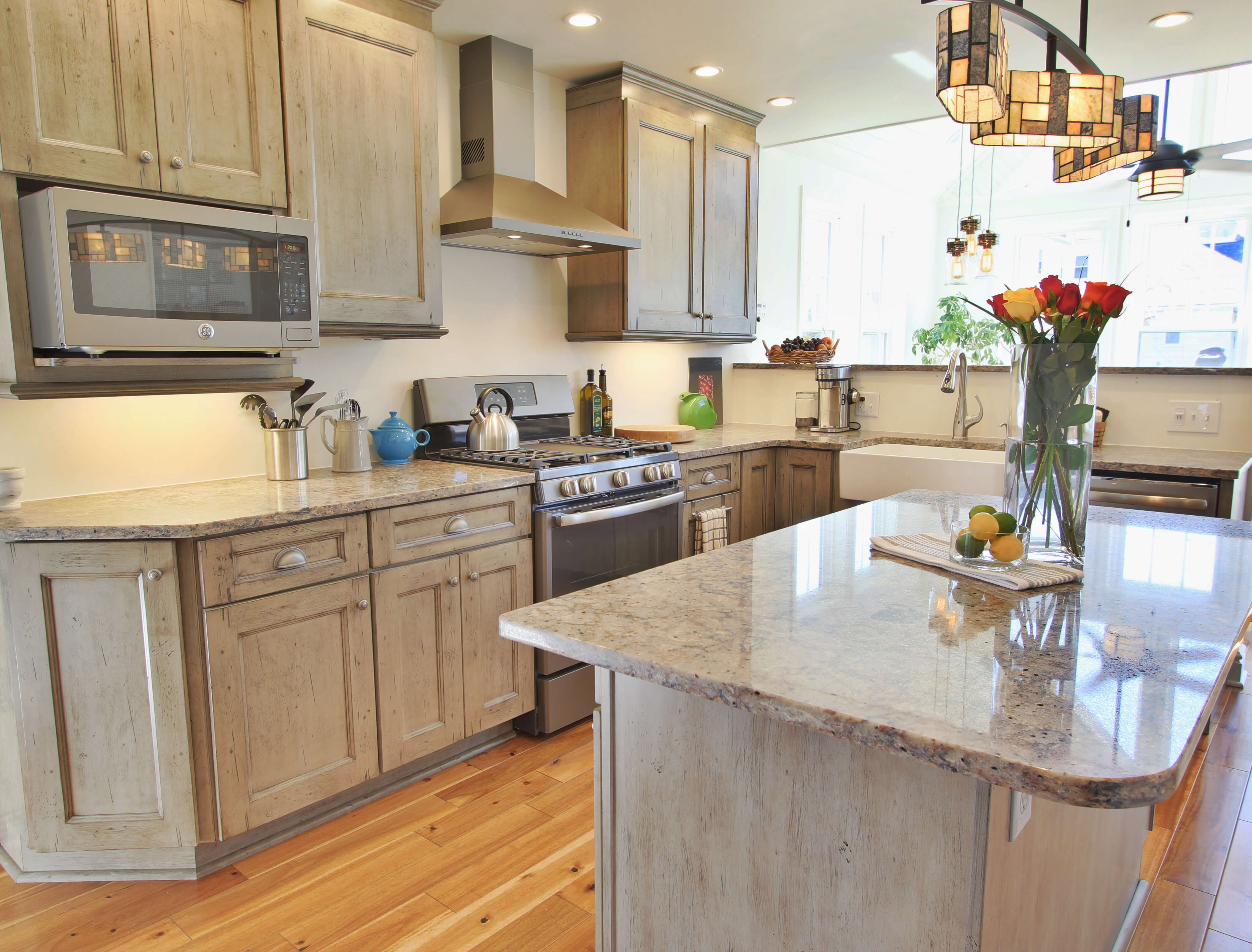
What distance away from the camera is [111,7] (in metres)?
1.99

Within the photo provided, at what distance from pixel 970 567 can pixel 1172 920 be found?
45.3 inches

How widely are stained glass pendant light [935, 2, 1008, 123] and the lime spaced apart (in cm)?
79

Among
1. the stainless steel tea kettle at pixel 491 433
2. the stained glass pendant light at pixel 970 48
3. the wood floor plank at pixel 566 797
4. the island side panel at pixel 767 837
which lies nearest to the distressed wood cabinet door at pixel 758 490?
the stainless steel tea kettle at pixel 491 433

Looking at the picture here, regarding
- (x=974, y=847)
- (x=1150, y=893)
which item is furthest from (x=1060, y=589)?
(x=1150, y=893)

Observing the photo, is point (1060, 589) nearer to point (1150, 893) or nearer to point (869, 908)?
point (869, 908)

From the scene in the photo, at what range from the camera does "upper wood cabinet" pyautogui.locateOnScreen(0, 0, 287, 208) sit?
1888 millimetres

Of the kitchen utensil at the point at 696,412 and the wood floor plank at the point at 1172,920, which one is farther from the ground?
the kitchen utensil at the point at 696,412

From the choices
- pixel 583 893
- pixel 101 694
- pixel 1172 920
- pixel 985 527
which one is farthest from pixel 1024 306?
pixel 101 694

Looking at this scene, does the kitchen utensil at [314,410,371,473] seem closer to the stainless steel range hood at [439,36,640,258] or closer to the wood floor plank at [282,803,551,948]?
the stainless steel range hood at [439,36,640,258]

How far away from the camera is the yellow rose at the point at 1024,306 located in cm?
136

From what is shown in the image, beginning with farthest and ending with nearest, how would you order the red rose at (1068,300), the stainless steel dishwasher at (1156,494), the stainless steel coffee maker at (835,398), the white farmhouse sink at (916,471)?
the stainless steel coffee maker at (835,398), the white farmhouse sink at (916,471), the stainless steel dishwasher at (1156,494), the red rose at (1068,300)

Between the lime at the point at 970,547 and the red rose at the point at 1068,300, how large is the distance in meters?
0.41

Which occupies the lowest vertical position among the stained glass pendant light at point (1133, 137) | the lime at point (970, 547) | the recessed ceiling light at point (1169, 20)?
the lime at point (970, 547)

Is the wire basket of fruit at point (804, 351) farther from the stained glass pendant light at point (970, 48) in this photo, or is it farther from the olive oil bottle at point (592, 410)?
the stained glass pendant light at point (970, 48)
